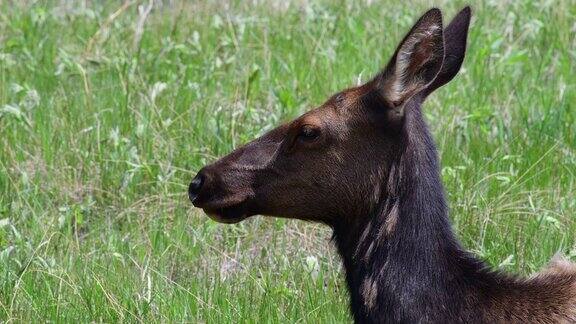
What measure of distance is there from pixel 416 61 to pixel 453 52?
28cm

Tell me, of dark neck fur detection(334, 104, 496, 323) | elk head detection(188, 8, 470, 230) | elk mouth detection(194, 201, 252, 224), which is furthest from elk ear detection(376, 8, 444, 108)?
elk mouth detection(194, 201, 252, 224)

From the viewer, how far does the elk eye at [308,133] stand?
5.46m

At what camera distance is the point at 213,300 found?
6.39m

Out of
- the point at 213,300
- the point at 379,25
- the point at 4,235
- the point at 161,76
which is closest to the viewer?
the point at 213,300

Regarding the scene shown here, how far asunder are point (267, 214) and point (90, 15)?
17.4 ft

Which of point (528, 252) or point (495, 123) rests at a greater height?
point (495, 123)

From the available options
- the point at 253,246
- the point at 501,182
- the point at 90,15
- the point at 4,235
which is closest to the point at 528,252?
the point at 501,182

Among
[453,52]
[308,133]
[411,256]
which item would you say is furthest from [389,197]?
[453,52]

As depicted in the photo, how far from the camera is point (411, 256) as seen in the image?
5312 millimetres

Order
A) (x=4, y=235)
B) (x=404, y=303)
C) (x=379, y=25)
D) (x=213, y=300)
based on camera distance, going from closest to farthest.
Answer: (x=404, y=303), (x=213, y=300), (x=4, y=235), (x=379, y=25)

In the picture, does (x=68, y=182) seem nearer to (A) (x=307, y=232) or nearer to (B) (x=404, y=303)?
(A) (x=307, y=232)

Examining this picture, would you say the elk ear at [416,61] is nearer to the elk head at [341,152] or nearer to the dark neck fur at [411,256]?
the elk head at [341,152]

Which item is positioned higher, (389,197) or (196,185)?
(196,185)

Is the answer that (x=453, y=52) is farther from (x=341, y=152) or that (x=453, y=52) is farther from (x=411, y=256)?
(x=411, y=256)
